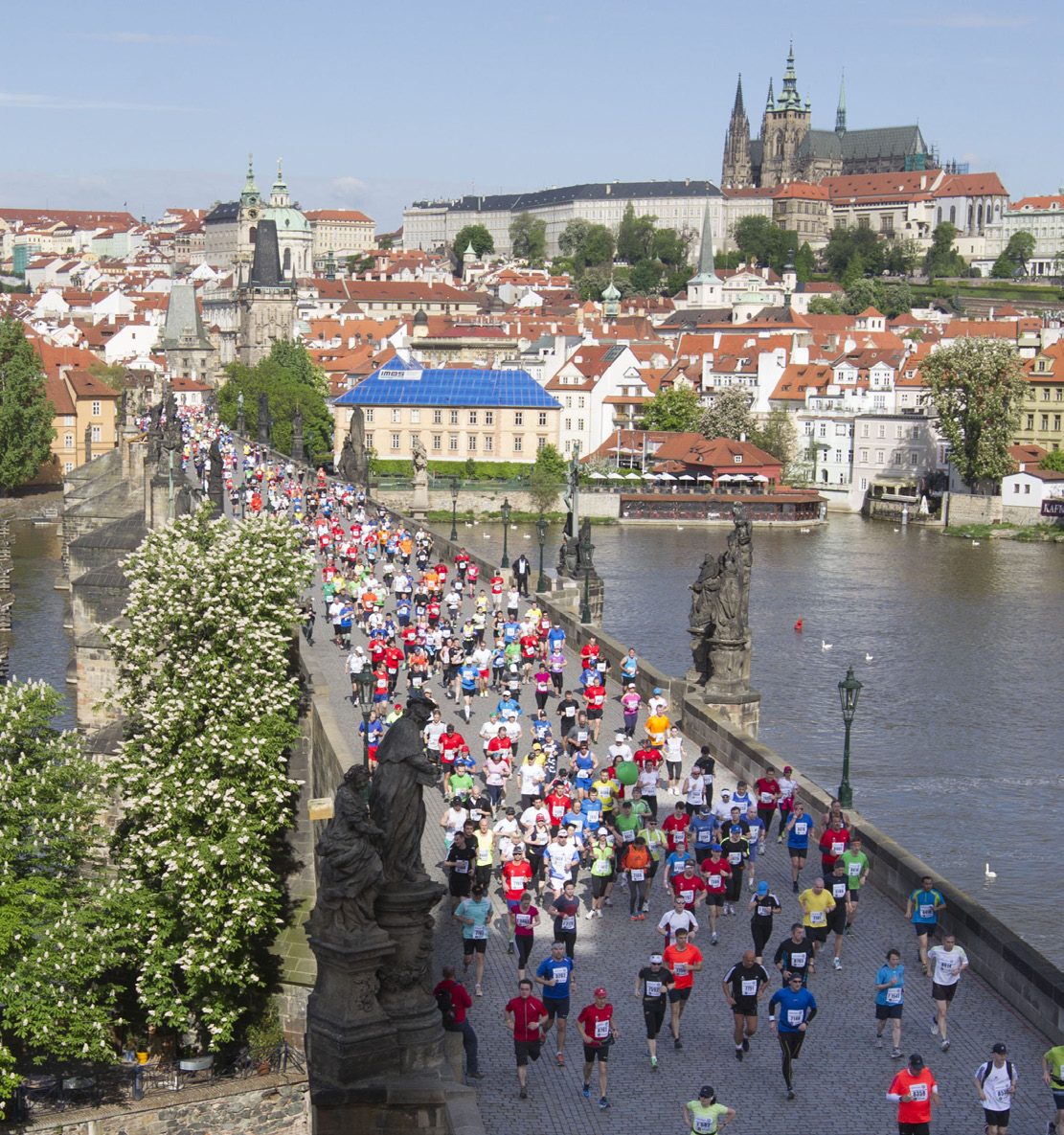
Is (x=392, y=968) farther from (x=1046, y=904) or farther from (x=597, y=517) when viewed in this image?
(x=597, y=517)

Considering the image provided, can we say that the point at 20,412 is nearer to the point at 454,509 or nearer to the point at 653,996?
the point at 454,509

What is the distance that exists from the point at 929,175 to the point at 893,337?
3963 inches

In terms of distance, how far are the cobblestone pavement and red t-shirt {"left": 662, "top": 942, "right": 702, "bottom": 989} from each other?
1.74 feet

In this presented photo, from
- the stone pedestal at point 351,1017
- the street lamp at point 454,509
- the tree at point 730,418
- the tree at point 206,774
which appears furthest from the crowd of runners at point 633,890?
the tree at point 730,418

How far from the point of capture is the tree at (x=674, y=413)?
9225cm

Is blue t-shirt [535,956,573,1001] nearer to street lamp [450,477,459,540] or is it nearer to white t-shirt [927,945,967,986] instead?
white t-shirt [927,945,967,986]

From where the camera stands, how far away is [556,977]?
39.9 ft

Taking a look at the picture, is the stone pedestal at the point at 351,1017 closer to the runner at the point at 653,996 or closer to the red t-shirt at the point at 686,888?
the runner at the point at 653,996

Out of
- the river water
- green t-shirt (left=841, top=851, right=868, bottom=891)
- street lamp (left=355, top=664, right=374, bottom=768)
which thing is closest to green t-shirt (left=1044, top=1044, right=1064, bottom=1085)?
green t-shirt (left=841, top=851, right=868, bottom=891)

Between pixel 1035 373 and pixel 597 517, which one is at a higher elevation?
pixel 1035 373

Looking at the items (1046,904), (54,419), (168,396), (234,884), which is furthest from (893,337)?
(234,884)

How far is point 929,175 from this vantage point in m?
196

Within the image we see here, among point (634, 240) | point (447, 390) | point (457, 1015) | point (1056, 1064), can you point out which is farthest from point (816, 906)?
point (634, 240)

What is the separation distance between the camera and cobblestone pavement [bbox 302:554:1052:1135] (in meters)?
11.4
